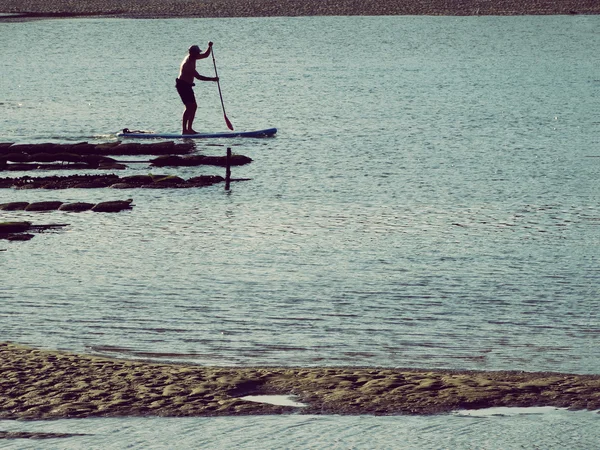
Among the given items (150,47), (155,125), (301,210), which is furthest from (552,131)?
(150,47)

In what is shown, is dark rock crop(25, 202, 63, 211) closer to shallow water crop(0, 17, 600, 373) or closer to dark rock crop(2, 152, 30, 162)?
shallow water crop(0, 17, 600, 373)

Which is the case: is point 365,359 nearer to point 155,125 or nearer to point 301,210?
point 301,210

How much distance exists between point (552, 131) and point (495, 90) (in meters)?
15.4

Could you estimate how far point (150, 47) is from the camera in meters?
84.4

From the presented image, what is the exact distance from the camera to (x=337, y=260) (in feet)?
56.0

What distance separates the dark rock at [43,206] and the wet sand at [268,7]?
7961 cm

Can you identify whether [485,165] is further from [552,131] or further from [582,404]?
[582,404]

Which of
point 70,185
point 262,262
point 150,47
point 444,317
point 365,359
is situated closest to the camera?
point 365,359

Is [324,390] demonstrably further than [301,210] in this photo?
No

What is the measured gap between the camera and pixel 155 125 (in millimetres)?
35875

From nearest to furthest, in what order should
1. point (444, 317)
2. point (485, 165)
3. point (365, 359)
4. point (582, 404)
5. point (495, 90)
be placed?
point (582, 404), point (365, 359), point (444, 317), point (485, 165), point (495, 90)

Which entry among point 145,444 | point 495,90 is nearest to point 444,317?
point 145,444

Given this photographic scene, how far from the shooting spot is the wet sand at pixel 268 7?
101m

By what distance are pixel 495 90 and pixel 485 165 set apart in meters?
22.7
